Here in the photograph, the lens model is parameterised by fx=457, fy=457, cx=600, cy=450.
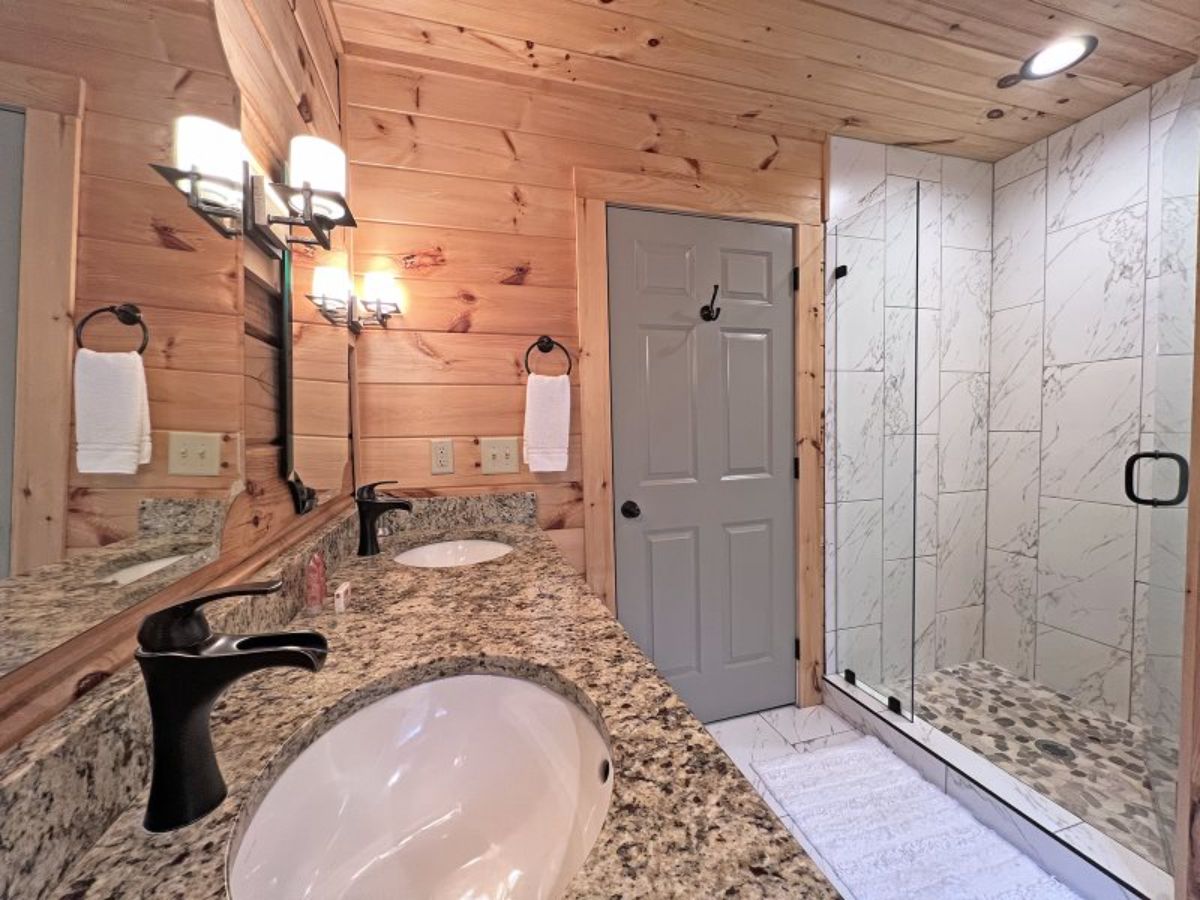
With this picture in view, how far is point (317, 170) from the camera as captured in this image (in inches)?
41.0

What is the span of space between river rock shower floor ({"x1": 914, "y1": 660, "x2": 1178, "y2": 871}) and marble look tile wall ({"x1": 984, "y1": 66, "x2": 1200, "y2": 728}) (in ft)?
0.36

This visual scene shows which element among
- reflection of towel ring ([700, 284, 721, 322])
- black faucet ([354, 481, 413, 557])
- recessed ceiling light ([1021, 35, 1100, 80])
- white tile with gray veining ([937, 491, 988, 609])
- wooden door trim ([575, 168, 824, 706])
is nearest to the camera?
black faucet ([354, 481, 413, 557])

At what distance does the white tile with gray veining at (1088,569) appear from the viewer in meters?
1.82

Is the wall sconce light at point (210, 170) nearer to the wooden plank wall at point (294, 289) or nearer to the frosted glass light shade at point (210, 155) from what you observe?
the frosted glass light shade at point (210, 155)

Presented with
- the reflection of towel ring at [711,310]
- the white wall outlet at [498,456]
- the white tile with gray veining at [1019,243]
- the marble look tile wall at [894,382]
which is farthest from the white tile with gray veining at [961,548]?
the white wall outlet at [498,456]

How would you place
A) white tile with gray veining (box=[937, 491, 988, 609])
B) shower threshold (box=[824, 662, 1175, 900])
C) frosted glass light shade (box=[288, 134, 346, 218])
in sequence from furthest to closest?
1. white tile with gray veining (box=[937, 491, 988, 609])
2. shower threshold (box=[824, 662, 1175, 900])
3. frosted glass light shade (box=[288, 134, 346, 218])

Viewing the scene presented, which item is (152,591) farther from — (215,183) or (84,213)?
(215,183)

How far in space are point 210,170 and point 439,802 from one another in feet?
Answer: 3.09

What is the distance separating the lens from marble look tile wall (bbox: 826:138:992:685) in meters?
2.03

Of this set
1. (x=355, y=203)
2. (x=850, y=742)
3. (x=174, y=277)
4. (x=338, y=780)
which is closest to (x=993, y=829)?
(x=850, y=742)

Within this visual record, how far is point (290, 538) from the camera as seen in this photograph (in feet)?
3.39

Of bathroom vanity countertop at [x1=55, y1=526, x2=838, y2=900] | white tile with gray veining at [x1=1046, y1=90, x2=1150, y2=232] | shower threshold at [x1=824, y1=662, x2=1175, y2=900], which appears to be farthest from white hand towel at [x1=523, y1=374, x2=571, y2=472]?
white tile with gray veining at [x1=1046, y1=90, x2=1150, y2=232]

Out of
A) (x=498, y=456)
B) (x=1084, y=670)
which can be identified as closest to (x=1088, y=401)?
(x=1084, y=670)

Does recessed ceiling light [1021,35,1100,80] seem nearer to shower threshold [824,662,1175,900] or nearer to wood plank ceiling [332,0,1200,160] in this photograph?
wood plank ceiling [332,0,1200,160]
